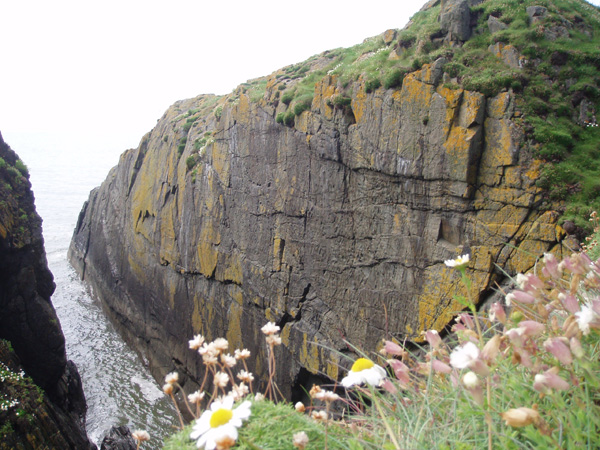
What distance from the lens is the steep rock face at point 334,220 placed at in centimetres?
981

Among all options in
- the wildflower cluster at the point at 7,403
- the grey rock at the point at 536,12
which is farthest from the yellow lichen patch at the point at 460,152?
the wildflower cluster at the point at 7,403

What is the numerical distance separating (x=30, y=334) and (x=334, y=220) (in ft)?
39.3

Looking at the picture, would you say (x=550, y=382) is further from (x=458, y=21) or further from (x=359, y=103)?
(x=458, y=21)

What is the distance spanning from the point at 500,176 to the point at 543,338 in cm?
843

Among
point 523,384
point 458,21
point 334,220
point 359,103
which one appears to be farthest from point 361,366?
point 458,21

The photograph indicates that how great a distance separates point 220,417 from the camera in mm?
1651

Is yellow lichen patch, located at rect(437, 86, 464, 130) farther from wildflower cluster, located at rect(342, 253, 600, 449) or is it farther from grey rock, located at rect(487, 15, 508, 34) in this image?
wildflower cluster, located at rect(342, 253, 600, 449)

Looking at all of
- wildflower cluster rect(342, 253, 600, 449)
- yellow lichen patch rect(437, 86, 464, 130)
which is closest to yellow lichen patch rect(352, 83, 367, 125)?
yellow lichen patch rect(437, 86, 464, 130)

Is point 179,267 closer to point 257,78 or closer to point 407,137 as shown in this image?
point 257,78

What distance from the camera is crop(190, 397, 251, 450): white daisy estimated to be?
152 centimetres

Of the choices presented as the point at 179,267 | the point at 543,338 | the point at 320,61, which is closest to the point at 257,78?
the point at 320,61

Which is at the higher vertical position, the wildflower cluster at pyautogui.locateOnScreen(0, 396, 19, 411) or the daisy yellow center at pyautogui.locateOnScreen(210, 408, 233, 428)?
the daisy yellow center at pyautogui.locateOnScreen(210, 408, 233, 428)

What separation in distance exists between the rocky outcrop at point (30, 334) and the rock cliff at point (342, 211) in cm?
533

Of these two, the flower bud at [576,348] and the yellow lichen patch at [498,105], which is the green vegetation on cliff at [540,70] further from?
the flower bud at [576,348]
